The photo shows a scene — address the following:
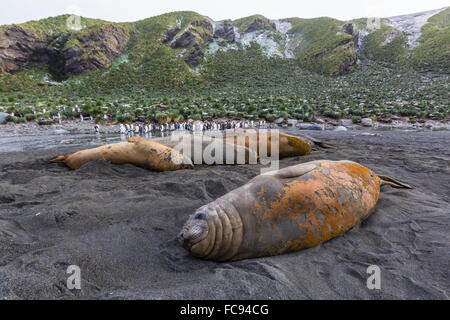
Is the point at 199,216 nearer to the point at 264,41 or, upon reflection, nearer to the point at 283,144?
the point at 283,144

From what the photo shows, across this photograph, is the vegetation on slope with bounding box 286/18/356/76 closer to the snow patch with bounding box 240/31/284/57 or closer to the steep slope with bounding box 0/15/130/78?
the snow patch with bounding box 240/31/284/57

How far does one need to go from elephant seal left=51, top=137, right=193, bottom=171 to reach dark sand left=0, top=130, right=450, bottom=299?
113 cm

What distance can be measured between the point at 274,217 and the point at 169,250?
3.66 feet

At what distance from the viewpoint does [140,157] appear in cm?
558

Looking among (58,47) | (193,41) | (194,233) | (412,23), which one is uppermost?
(412,23)

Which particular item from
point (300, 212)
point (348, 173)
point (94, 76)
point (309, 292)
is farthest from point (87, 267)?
point (94, 76)

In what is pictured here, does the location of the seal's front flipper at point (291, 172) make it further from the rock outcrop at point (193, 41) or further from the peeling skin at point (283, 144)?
the rock outcrop at point (193, 41)

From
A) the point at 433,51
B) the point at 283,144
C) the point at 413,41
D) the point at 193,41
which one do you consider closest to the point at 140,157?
the point at 283,144

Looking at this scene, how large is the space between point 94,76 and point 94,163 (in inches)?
1790

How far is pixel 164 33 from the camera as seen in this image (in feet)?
190

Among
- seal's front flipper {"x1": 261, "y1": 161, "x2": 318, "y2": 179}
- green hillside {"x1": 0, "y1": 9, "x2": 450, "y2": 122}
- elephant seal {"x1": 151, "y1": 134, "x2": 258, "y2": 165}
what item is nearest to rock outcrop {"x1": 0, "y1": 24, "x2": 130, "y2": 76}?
green hillside {"x1": 0, "y1": 9, "x2": 450, "y2": 122}

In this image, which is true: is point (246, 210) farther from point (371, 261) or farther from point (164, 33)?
point (164, 33)

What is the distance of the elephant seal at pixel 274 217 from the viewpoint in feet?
7.47
